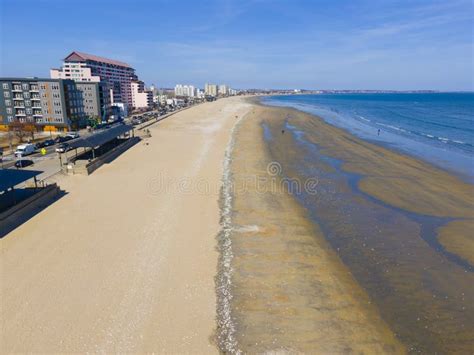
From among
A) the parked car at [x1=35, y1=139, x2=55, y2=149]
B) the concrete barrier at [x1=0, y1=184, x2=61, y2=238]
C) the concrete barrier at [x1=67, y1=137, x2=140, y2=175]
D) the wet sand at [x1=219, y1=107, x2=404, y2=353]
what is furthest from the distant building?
the wet sand at [x1=219, y1=107, x2=404, y2=353]

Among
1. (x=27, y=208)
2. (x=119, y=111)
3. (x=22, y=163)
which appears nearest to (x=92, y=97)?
(x=119, y=111)

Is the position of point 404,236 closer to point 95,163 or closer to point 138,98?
point 95,163

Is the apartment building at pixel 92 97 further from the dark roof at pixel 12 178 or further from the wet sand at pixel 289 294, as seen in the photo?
the wet sand at pixel 289 294

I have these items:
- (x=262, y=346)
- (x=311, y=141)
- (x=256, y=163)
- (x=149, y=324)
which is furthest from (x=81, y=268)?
(x=311, y=141)

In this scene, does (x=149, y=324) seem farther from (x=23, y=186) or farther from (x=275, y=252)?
(x=23, y=186)

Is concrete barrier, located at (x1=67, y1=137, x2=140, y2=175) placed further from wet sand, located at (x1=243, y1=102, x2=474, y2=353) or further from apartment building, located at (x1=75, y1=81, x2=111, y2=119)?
apartment building, located at (x1=75, y1=81, x2=111, y2=119)

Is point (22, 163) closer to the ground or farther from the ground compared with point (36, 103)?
closer to the ground

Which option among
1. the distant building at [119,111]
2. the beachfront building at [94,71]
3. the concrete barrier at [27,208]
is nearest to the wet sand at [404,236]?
the concrete barrier at [27,208]
